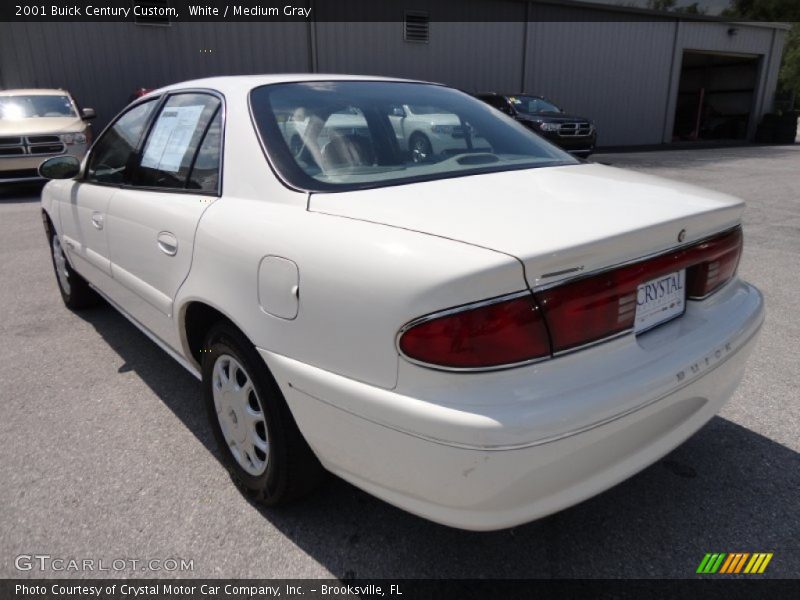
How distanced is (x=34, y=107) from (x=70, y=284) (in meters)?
8.39

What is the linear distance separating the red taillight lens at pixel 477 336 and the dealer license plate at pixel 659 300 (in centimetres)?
44

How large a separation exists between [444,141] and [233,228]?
98 cm

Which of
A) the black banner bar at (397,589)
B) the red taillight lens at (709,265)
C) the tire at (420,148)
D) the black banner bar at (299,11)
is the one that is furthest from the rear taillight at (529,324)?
the black banner bar at (299,11)

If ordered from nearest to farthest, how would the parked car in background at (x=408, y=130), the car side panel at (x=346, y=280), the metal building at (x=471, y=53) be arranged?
the car side panel at (x=346, y=280) → the parked car in background at (x=408, y=130) → the metal building at (x=471, y=53)

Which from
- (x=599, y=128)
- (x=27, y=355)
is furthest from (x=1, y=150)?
(x=599, y=128)

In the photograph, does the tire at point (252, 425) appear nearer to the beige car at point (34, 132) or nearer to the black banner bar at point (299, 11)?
the beige car at point (34, 132)

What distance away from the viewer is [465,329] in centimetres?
146

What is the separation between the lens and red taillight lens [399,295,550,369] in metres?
1.46

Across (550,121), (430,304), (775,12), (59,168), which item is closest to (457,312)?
(430,304)

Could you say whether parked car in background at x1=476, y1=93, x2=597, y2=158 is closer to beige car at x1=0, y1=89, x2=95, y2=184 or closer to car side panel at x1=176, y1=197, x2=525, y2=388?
beige car at x1=0, y1=89, x2=95, y2=184

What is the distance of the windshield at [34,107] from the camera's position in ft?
34.4

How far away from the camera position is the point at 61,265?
14.4ft

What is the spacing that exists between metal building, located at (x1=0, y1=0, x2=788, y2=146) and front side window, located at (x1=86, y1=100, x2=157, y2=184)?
42.0 feet

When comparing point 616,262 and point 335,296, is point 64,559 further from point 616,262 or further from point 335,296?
point 616,262
